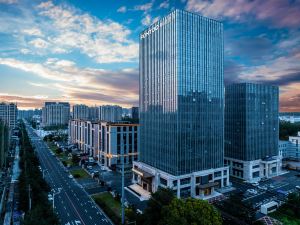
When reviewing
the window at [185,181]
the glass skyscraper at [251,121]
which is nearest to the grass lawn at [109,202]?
the window at [185,181]

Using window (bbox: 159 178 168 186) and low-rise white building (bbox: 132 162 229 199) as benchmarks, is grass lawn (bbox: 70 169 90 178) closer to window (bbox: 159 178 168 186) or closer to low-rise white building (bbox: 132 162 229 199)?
low-rise white building (bbox: 132 162 229 199)

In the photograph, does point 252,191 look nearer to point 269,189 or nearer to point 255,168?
point 269,189

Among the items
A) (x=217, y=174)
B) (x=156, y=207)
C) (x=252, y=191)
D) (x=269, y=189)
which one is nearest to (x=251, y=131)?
(x=269, y=189)

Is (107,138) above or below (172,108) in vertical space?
below

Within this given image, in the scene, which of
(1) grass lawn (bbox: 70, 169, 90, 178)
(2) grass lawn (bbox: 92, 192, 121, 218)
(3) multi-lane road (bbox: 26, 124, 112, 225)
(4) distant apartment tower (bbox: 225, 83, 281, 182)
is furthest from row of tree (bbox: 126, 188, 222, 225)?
(4) distant apartment tower (bbox: 225, 83, 281, 182)

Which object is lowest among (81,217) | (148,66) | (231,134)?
(81,217)

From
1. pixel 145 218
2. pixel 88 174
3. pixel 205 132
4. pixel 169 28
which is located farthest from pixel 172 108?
pixel 88 174

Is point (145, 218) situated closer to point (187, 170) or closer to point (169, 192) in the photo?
point (169, 192)
